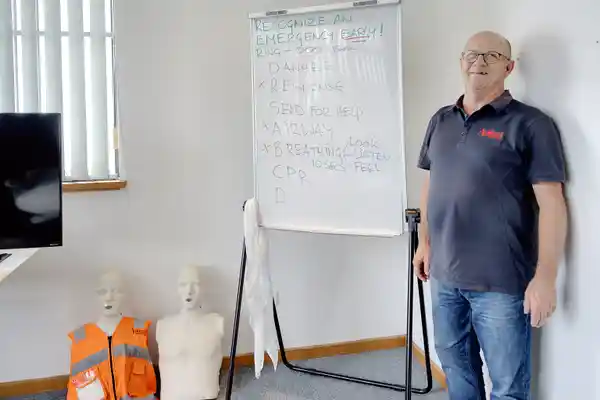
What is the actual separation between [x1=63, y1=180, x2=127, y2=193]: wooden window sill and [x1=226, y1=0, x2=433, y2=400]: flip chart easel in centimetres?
66

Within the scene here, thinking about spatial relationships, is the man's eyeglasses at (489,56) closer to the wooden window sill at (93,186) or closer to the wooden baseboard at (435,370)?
the wooden baseboard at (435,370)

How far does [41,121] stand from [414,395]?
1928 millimetres

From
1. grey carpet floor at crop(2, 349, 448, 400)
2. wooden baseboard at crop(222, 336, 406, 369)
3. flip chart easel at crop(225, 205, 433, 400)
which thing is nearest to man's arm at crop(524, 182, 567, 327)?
flip chart easel at crop(225, 205, 433, 400)

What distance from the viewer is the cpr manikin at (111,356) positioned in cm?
230

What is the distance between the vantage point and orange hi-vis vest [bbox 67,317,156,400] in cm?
230

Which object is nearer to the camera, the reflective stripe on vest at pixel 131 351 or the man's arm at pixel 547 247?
the man's arm at pixel 547 247

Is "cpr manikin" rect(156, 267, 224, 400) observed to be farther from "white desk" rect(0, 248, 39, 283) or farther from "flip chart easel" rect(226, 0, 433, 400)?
"white desk" rect(0, 248, 39, 283)

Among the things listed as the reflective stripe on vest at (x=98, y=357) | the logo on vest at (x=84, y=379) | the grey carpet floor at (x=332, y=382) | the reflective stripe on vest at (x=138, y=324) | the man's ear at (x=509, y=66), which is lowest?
the grey carpet floor at (x=332, y=382)

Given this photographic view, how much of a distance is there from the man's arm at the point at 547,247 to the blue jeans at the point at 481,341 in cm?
9

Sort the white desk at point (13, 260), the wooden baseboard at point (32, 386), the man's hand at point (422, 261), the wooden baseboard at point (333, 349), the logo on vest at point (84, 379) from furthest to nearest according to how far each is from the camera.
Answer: the wooden baseboard at point (333, 349)
the wooden baseboard at point (32, 386)
the logo on vest at point (84, 379)
the man's hand at point (422, 261)
the white desk at point (13, 260)

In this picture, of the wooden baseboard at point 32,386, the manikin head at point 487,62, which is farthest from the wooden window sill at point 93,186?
the manikin head at point 487,62

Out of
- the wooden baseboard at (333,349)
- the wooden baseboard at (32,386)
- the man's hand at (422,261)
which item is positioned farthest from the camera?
the wooden baseboard at (333,349)

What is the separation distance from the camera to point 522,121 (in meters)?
1.56

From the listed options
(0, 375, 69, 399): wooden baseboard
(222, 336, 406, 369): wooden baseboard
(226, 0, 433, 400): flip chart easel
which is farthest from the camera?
(222, 336, 406, 369): wooden baseboard
